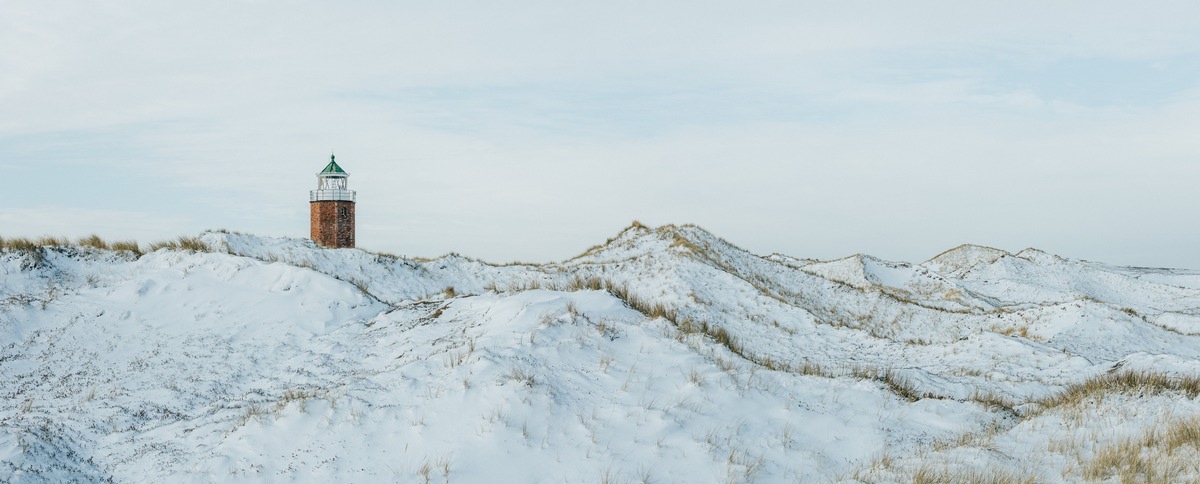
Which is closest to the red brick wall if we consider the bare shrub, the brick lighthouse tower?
the brick lighthouse tower

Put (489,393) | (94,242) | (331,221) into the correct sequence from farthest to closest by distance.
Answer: (331,221)
(94,242)
(489,393)

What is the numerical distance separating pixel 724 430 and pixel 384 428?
130 inches

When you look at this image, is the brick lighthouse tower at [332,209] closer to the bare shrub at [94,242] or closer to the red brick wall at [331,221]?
the red brick wall at [331,221]

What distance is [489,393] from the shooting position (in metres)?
7.51

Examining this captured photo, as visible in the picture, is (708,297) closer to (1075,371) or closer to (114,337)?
(1075,371)

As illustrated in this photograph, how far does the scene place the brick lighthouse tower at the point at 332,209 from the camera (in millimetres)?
37812

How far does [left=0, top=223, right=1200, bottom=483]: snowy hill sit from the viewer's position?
259 inches

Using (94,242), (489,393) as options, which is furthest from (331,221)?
(489,393)

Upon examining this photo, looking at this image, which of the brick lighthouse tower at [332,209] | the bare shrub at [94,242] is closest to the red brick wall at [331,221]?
the brick lighthouse tower at [332,209]

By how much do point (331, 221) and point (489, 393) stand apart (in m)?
33.0

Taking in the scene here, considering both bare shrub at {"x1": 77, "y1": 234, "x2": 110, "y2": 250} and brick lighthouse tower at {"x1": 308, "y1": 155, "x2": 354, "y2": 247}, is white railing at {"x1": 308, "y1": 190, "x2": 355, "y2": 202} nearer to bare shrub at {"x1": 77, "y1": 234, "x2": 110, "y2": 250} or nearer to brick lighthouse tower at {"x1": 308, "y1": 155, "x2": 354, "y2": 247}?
brick lighthouse tower at {"x1": 308, "y1": 155, "x2": 354, "y2": 247}

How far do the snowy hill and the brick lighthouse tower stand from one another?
71.9 ft

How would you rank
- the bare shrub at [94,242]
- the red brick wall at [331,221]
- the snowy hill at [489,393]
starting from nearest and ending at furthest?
1. the snowy hill at [489,393]
2. the bare shrub at [94,242]
3. the red brick wall at [331,221]

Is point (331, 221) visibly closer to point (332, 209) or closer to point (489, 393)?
point (332, 209)
